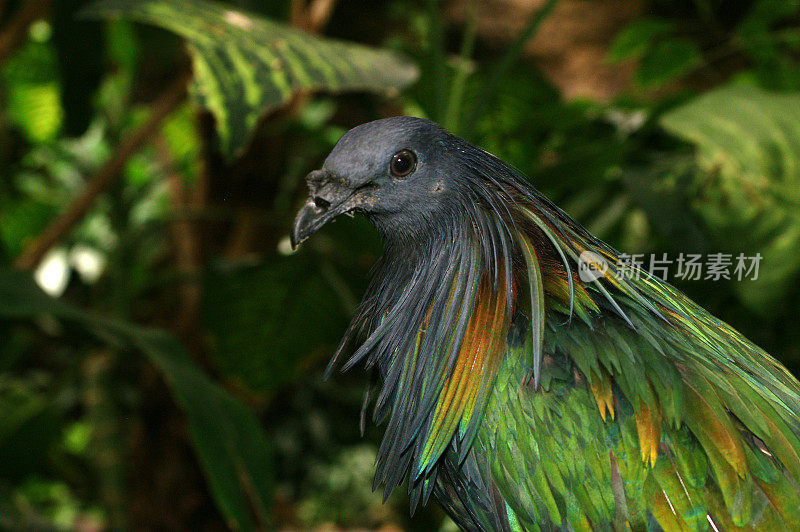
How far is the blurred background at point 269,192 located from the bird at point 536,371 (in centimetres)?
32

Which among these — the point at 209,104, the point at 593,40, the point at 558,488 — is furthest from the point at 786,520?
the point at 593,40

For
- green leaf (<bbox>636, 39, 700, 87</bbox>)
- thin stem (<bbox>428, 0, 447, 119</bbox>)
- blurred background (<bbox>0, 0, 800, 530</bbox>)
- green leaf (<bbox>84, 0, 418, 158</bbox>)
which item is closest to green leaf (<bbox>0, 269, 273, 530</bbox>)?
blurred background (<bbox>0, 0, 800, 530</bbox>)

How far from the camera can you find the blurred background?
1.12 m

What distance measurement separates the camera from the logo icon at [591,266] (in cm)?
68

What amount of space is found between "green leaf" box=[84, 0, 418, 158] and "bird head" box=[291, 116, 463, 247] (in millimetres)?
261

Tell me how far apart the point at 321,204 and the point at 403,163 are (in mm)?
89

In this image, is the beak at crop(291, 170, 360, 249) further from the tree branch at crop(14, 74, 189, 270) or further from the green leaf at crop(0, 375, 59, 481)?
the green leaf at crop(0, 375, 59, 481)

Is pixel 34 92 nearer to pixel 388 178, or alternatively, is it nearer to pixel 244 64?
pixel 244 64

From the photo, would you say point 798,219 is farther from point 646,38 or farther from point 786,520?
point 646,38

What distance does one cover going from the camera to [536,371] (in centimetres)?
63

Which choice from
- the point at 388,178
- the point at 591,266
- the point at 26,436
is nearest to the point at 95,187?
the point at 26,436

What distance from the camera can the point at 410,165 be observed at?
2.26ft

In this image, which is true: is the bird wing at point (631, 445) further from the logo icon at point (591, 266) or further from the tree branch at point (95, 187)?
the tree branch at point (95, 187)

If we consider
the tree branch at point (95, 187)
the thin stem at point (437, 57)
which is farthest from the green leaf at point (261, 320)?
the thin stem at point (437, 57)
